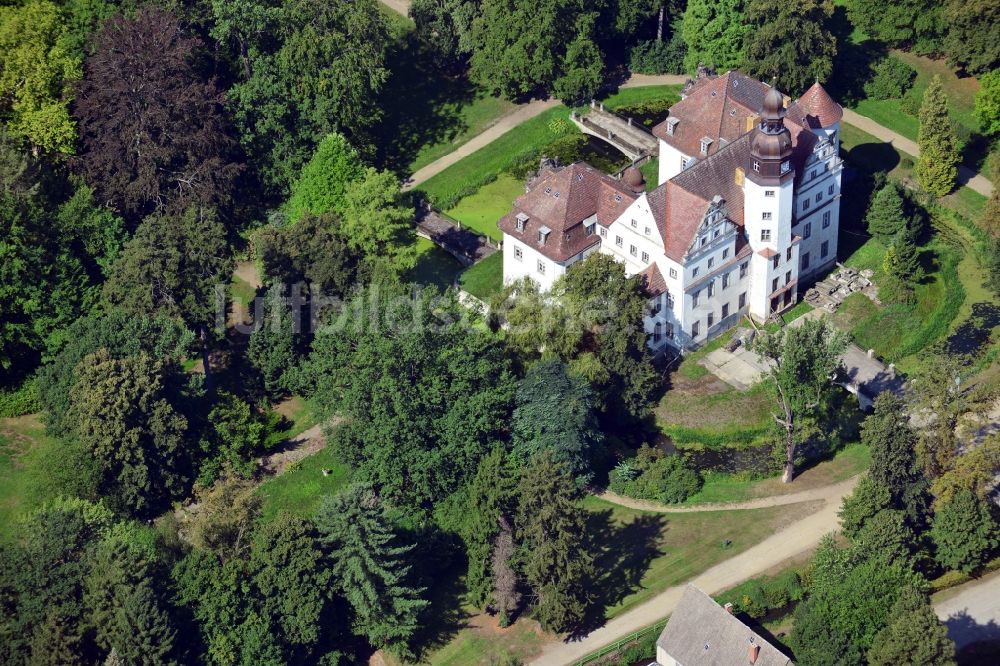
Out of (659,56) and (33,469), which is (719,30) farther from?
(33,469)

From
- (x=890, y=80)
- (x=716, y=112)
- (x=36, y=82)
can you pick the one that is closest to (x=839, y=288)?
(x=716, y=112)

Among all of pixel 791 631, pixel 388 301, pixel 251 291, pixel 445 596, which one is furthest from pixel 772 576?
pixel 251 291

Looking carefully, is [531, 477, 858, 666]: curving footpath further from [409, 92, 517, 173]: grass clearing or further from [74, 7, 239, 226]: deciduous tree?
[74, 7, 239, 226]: deciduous tree

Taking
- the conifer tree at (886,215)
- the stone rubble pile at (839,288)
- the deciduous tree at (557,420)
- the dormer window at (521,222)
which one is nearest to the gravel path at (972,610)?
the deciduous tree at (557,420)

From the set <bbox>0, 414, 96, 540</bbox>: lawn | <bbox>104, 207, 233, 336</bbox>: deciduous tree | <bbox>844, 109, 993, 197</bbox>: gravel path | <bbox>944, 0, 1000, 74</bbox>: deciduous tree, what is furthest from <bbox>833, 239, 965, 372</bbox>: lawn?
<bbox>0, 414, 96, 540</bbox>: lawn

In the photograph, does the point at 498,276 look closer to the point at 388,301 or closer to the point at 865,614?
the point at 388,301

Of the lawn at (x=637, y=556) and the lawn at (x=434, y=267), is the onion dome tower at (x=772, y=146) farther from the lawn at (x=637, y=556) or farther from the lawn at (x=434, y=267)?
the lawn at (x=434, y=267)
